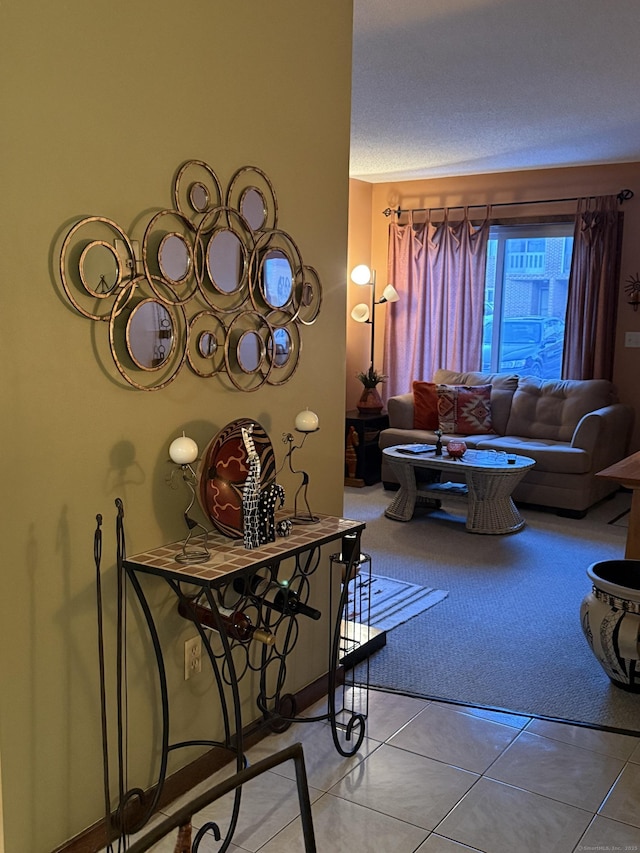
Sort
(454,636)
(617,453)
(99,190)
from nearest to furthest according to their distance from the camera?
(99,190), (454,636), (617,453)

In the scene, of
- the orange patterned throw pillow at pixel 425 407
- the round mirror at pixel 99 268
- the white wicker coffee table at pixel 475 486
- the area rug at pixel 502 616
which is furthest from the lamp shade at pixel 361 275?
the round mirror at pixel 99 268


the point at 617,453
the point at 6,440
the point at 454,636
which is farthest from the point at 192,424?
the point at 617,453

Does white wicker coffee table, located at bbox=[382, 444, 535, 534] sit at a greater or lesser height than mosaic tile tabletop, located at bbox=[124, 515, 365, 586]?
lesser

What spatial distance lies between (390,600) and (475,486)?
4.72ft

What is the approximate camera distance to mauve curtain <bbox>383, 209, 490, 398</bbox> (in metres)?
6.77

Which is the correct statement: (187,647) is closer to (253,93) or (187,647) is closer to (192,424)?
(192,424)

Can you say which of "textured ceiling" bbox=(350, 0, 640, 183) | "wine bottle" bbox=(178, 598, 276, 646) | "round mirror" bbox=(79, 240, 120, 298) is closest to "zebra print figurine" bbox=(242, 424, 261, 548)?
"wine bottle" bbox=(178, 598, 276, 646)

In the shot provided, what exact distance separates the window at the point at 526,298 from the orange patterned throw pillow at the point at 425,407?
91cm

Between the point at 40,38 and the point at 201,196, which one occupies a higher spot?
the point at 40,38

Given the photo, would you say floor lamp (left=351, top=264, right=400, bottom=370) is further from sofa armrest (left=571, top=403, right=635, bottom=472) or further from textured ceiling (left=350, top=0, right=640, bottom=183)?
sofa armrest (left=571, top=403, right=635, bottom=472)

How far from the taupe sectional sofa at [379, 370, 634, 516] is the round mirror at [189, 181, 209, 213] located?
3.88 meters

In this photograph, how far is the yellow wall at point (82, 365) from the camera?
5.51 ft

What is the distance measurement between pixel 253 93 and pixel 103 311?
87cm

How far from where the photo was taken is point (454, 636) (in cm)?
337
